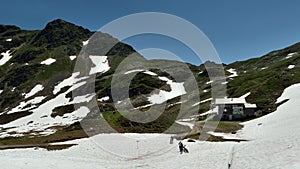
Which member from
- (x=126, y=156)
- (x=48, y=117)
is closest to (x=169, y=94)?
(x=48, y=117)

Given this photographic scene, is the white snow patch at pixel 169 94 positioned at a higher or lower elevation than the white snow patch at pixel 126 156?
higher

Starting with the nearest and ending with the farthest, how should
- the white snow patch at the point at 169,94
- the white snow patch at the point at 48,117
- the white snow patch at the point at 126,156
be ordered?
→ the white snow patch at the point at 126,156 < the white snow patch at the point at 48,117 < the white snow patch at the point at 169,94

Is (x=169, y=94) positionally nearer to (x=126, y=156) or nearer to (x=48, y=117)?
(x=48, y=117)

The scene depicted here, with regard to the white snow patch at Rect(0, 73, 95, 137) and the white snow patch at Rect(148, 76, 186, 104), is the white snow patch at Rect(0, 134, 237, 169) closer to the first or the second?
the white snow patch at Rect(0, 73, 95, 137)

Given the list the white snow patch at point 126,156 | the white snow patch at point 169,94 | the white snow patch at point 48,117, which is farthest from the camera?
the white snow patch at point 169,94

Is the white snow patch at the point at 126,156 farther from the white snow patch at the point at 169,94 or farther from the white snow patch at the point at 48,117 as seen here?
the white snow patch at the point at 169,94

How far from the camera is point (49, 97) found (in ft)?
568

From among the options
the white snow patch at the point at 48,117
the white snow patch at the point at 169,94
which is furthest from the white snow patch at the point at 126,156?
the white snow patch at the point at 169,94

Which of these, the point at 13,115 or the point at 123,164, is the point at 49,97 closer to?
the point at 13,115

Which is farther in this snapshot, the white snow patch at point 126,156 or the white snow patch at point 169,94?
the white snow patch at point 169,94

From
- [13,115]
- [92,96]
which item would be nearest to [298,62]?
[92,96]

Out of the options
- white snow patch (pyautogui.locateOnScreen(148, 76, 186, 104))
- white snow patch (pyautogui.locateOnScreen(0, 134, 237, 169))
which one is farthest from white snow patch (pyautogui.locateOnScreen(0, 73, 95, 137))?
white snow patch (pyautogui.locateOnScreen(0, 134, 237, 169))

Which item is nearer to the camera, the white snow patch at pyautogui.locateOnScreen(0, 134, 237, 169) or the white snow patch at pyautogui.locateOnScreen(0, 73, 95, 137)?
the white snow patch at pyautogui.locateOnScreen(0, 134, 237, 169)

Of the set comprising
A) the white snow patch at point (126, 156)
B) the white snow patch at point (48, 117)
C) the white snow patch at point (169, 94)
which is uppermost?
the white snow patch at point (169, 94)
